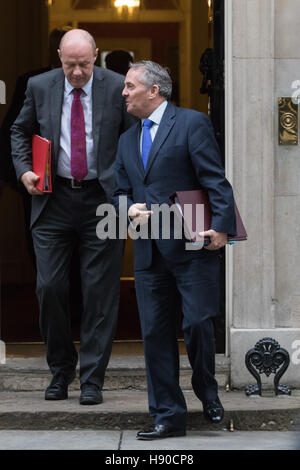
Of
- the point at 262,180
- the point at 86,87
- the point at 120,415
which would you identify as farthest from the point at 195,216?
the point at 262,180

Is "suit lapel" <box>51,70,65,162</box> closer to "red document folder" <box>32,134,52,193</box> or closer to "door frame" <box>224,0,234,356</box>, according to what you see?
"red document folder" <box>32,134,52,193</box>

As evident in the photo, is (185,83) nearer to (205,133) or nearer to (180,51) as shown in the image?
(180,51)

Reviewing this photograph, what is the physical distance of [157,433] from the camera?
5.95 m

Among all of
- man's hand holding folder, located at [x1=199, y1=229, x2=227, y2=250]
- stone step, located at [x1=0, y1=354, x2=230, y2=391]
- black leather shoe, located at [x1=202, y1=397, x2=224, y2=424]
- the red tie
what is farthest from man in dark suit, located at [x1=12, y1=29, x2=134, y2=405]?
man's hand holding folder, located at [x1=199, y1=229, x2=227, y2=250]

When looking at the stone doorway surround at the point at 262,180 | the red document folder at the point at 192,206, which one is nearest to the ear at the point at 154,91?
the red document folder at the point at 192,206

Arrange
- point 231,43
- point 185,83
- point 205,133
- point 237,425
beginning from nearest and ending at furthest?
point 205,133
point 237,425
point 231,43
point 185,83

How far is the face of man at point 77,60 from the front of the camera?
6.34m

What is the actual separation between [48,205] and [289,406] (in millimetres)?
1795

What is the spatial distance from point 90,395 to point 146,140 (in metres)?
1.57

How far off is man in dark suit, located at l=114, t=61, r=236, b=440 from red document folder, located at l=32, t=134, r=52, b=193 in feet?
1.73

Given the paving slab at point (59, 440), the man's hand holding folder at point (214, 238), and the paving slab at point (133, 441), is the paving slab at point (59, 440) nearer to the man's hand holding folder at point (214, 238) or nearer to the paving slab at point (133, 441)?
the paving slab at point (133, 441)

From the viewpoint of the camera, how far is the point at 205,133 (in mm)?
5828

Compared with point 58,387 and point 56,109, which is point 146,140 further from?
point 58,387
